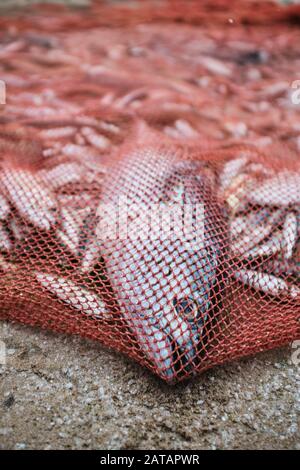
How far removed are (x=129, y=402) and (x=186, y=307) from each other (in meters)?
0.46

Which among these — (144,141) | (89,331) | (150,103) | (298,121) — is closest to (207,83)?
(150,103)

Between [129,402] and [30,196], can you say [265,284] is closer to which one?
[129,402]

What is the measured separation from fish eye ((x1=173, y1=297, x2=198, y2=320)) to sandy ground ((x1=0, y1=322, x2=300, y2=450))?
0.93ft

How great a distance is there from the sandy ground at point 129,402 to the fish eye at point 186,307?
0.28 metres

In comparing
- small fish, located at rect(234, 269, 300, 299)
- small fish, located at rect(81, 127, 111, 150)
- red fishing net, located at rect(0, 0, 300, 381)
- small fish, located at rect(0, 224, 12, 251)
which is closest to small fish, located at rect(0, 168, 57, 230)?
red fishing net, located at rect(0, 0, 300, 381)

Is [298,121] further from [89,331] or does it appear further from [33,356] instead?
[33,356]

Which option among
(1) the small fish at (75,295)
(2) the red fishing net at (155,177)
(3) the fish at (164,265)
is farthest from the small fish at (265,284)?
(1) the small fish at (75,295)

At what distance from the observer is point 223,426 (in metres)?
1.41

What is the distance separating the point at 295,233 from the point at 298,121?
4.87 feet

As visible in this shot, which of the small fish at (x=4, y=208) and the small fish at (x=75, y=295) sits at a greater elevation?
the small fish at (x=4, y=208)

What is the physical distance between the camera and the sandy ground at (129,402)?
53.7 inches

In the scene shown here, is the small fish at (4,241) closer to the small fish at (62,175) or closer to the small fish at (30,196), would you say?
the small fish at (30,196)

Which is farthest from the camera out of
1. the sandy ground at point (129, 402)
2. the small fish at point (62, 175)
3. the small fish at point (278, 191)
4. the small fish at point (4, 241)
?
the small fish at point (62, 175)

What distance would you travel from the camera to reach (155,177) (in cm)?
216
